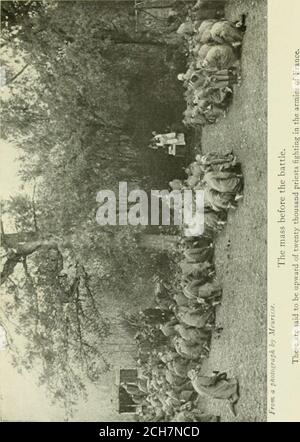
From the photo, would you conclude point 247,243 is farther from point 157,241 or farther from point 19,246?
point 19,246

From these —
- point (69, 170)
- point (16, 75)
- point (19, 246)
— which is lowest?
point (19, 246)

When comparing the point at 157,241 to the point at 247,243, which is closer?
the point at 247,243

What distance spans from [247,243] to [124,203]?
92 centimetres

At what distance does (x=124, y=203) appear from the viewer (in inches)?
181

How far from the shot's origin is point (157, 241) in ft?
15.3

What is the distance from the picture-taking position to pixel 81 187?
4617mm

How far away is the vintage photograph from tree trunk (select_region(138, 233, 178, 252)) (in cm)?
1

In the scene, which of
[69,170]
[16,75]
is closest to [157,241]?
[69,170]

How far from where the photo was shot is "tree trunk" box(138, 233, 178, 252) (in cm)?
466

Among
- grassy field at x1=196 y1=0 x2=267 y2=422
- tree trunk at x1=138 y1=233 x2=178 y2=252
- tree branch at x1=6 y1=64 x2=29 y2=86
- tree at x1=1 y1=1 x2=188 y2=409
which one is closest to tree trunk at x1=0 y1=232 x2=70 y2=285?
tree at x1=1 y1=1 x2=188 y2=409

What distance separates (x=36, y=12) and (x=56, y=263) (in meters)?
1.79

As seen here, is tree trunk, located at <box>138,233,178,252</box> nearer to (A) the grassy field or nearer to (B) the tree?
(B) the tree

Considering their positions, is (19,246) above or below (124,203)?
below
